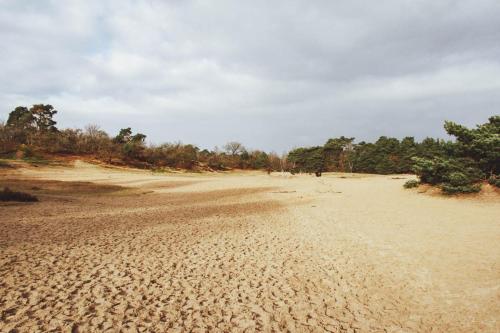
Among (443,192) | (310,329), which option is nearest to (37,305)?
(310,329)

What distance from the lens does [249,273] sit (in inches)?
325

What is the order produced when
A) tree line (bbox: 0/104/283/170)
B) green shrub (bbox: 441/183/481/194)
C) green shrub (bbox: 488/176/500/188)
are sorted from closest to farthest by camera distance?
green shrub (bbox: 488/176/500/188) < green shrub (bbox: 441/183/481/194) < tree line (bbox: 0/104/283/170)

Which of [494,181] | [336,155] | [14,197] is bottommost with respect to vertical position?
[14,197]

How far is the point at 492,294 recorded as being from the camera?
6.47 metres

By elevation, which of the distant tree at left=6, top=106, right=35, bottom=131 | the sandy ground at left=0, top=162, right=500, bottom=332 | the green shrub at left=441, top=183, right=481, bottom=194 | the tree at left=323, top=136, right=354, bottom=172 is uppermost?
the distant tree at left=6, top=106, right=35, bottom=131

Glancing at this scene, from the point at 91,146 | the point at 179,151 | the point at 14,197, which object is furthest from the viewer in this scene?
the point at 179,151

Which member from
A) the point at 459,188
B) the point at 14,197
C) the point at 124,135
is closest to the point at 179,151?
the point at 124,135

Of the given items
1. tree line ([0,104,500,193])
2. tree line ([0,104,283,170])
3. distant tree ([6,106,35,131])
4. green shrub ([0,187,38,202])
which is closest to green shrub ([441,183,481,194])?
tree line ([0,104,500,193])

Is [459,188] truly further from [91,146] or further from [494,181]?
[91,146]

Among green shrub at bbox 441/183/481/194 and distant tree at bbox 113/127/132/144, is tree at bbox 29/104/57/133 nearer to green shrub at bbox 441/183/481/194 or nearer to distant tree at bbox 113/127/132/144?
distant tree at bbox 113/127/132/144

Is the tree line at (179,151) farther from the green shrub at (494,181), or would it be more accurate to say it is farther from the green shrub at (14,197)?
the green shrub at (14,197)

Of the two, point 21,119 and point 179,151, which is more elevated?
point 21,119

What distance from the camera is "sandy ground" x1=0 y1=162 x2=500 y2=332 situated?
572cm

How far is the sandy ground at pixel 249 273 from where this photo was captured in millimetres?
5721
